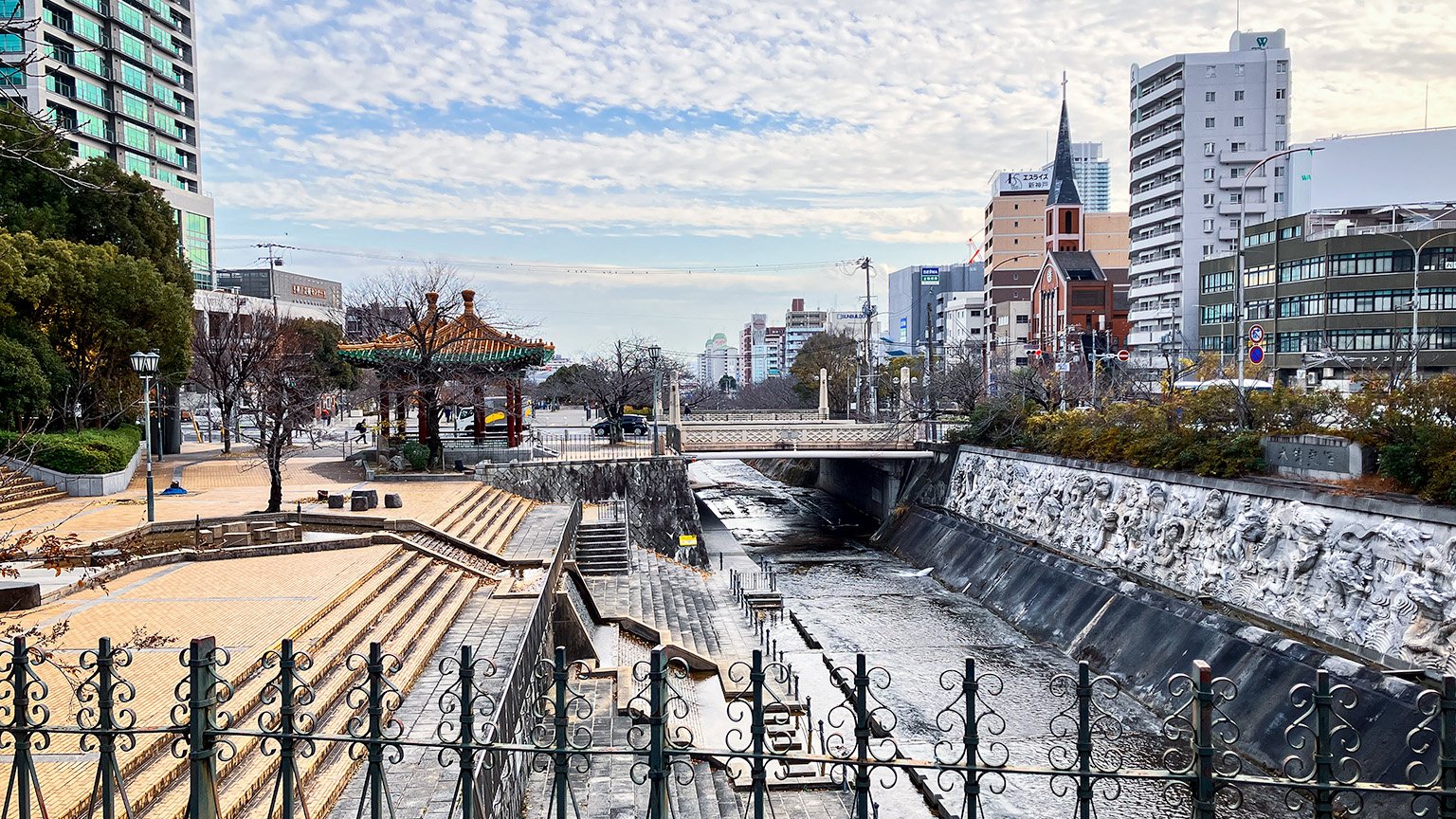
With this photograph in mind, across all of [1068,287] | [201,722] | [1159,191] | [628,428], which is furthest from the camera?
[1068,287]

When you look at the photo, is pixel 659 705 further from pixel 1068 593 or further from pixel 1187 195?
pixel 1187 195

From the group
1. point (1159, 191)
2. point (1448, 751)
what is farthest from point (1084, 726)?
point (1159, 191)

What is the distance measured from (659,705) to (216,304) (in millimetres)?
55588

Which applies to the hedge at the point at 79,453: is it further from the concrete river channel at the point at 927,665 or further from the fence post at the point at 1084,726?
the fence post at the point at 1084,726

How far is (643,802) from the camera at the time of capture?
1038 centimetres

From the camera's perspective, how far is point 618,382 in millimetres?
42781

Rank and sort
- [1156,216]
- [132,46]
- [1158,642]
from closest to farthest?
1. [1158,642]
2. [132,46]
3. [1156,216]

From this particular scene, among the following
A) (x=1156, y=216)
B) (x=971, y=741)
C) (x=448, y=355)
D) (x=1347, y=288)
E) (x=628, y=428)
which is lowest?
(x=628, y=428)

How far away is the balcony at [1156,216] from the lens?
54438 millimetres

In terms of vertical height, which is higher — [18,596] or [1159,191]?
[1159,191]

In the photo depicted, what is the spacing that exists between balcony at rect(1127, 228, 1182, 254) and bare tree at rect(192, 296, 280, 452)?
47.8m

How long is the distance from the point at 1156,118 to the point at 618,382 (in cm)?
3655

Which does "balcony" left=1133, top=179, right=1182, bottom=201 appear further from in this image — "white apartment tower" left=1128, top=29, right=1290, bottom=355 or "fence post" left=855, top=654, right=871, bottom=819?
"fence post" left=855, top=654, right=871, bottom=819

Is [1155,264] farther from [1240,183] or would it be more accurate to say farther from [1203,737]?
[1203,737]
